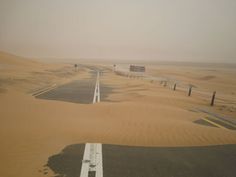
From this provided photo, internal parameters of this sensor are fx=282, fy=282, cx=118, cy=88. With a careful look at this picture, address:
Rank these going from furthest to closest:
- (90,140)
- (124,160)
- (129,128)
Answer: (129,128)
(90,140)
(124,160)

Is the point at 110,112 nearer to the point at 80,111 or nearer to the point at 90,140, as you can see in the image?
the point at 80,111

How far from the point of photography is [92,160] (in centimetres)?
636

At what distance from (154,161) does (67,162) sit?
1.99 metres

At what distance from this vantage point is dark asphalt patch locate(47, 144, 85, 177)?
18.3 ft

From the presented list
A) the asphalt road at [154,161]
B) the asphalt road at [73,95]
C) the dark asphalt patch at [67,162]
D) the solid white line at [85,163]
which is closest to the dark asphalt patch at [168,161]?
the asphalt road at [154,161]

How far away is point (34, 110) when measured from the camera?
1391cm

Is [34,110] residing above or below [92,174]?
below

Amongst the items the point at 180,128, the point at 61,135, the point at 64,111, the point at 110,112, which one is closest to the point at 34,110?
the point at 64,111

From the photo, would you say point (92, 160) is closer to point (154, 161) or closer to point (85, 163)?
point (85, 163)

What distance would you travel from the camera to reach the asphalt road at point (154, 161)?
18.9ft

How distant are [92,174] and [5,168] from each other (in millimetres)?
1821

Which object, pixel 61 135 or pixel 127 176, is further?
pixel 61 135

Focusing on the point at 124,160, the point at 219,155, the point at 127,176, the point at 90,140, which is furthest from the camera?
the point at 90,140

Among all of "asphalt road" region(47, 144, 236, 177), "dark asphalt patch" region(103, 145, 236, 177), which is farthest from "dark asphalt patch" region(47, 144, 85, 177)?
"dark asphalt patch" region(103, 145, 236, 177)
